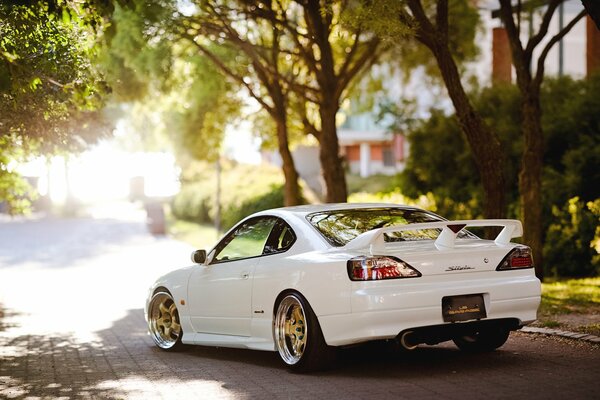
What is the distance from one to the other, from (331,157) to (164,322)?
931 centimetres

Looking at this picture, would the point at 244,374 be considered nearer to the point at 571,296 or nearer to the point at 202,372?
the point at 202,372

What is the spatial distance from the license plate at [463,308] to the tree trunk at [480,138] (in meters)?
6.10

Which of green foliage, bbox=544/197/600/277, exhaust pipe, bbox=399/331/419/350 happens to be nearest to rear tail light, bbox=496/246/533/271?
exhaust pipe, bbox=399/331/419/350

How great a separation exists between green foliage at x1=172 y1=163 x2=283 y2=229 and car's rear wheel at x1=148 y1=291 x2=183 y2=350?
65.4 feet

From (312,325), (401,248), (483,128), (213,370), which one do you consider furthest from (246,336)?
(483,128)

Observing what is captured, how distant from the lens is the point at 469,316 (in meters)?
7.56

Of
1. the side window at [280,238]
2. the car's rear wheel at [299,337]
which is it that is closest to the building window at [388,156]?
the side window at [280,238]

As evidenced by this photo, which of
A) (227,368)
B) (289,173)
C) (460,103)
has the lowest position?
(227,368)

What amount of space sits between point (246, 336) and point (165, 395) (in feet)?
4.85

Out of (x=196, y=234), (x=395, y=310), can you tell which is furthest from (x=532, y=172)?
(x=196, y=234)

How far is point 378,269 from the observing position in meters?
7.32

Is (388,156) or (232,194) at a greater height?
(388,156)

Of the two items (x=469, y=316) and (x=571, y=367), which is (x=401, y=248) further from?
(x=571, y=367)

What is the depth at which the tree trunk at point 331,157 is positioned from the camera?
18953 mm
